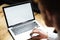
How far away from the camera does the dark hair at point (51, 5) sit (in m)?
0.50

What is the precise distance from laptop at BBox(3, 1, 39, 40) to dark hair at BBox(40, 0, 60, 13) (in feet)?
2.41

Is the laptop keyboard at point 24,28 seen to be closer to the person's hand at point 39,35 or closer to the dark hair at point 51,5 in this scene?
Result: the person's hand at point 39,35

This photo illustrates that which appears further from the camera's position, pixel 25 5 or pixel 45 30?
pixel 25 5

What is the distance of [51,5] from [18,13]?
3.07ft

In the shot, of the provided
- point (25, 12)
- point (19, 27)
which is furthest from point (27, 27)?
point (25, 12)

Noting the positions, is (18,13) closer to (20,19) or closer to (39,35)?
(20,19)

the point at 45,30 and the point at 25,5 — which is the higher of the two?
the point at 25,5

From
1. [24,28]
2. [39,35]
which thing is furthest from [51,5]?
[24,28]

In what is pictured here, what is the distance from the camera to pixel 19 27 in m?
1.38

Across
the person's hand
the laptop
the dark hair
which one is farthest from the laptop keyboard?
Result: the dark hair

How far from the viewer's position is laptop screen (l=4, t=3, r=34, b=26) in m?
1.36

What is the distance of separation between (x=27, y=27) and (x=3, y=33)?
270 millimetres

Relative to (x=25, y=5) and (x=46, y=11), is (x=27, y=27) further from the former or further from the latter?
(x=46, y=11)

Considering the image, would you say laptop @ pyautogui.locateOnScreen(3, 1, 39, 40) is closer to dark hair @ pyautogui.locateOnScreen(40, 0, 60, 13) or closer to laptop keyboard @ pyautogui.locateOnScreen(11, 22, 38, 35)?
laptop keyboard @ pyautogui.locateOnScreen(11, 22, 38, 35)
